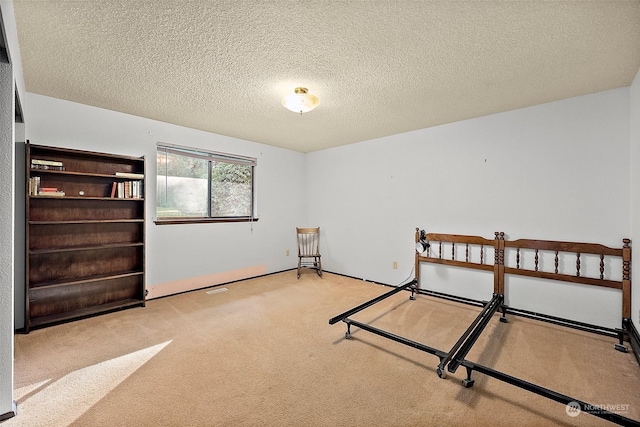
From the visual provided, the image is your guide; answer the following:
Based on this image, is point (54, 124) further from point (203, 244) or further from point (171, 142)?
point (203, 244)

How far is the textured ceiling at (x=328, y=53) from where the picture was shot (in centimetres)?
168

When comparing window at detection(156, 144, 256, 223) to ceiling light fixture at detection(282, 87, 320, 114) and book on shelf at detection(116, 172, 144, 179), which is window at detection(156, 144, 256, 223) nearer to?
book on shelf at detection(116, 172, 144, 179)

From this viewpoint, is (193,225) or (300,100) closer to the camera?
(300,100)

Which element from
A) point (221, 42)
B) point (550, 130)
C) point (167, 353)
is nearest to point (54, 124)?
point (221, 42)

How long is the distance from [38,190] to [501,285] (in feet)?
16.8

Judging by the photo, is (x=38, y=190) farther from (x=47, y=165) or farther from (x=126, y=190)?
(x=126, y=190)

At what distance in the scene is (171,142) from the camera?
392 cm

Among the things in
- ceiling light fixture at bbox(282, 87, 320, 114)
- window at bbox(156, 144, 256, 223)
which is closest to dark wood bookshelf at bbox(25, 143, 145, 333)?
window at bbox(156, 144, 256, 223)

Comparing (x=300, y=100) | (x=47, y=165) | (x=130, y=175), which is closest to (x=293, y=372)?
(x=300, y=100)

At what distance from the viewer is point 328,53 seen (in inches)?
83.6

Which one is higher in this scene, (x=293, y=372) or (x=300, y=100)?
(x=300, y=100)

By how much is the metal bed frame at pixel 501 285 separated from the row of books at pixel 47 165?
126 inches

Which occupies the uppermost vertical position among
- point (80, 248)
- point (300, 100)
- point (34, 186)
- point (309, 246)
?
point (300, 100)

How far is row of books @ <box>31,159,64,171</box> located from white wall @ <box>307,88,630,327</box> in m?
3.82
